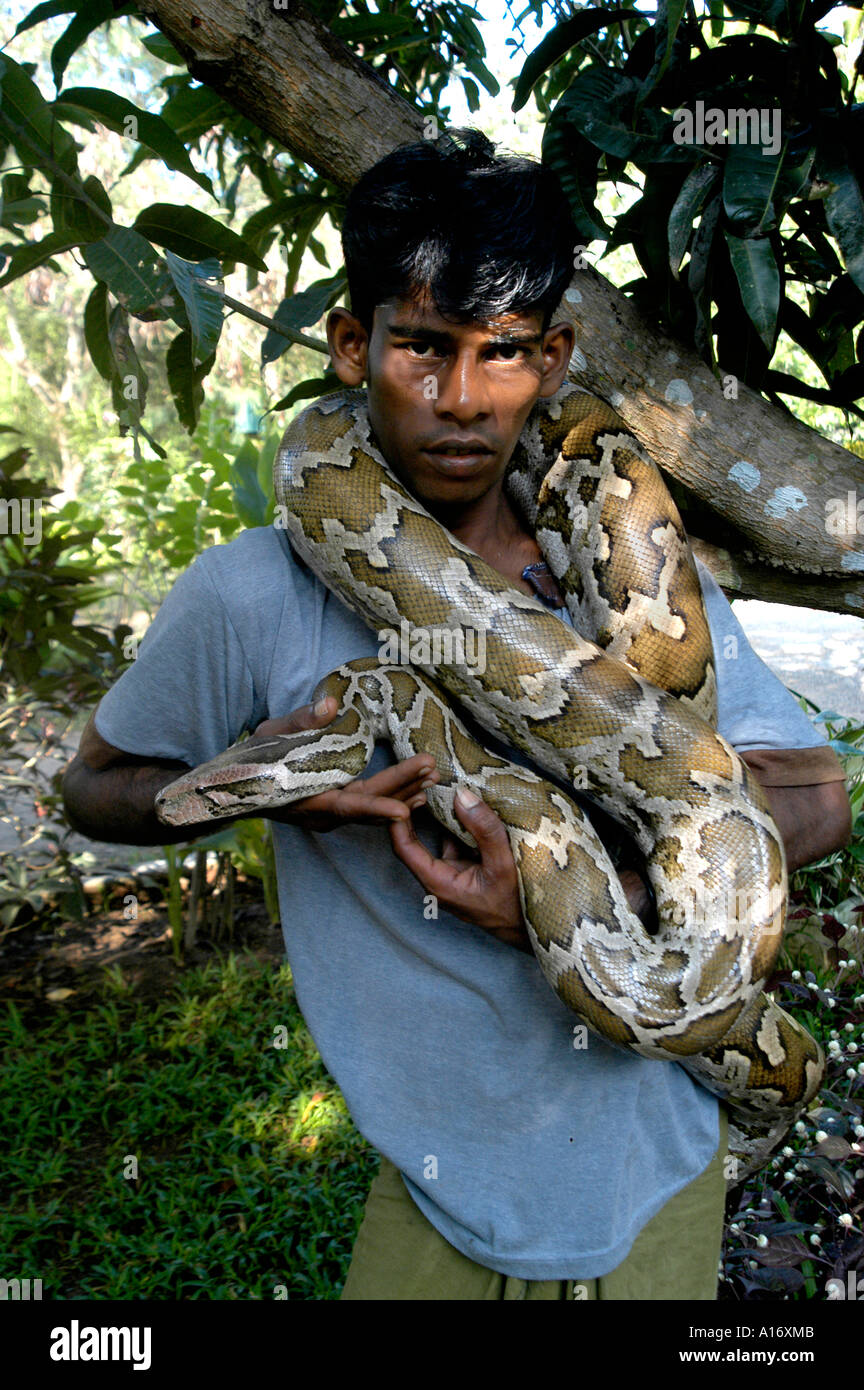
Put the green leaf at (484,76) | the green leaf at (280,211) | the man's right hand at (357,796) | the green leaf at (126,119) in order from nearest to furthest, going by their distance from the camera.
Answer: the man's right hand at (357,796), the green leaf at (126,119), the green leaf at (280,211), the green leaf at (484,76)

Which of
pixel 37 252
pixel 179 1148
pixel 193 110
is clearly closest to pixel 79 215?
pixel 37 252

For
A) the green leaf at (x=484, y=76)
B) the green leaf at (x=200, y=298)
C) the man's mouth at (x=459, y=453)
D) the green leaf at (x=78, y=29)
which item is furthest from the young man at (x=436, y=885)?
the green leaf at (x=484, y=76)

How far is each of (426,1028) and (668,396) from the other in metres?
1.96

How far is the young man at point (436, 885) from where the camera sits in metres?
2.35

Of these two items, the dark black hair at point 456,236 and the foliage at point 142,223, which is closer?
the dark black hair at point 456,236

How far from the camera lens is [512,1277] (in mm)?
2371

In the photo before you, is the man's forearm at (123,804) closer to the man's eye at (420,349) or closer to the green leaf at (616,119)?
the man's eye at (420,349)

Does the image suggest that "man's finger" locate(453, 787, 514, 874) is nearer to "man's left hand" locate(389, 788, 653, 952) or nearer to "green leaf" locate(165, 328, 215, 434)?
"man's left hand" locate(389, 788, 653, 952)

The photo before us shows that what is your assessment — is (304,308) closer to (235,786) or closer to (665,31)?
(665,31)

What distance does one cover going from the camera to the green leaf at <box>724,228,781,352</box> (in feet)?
8.46

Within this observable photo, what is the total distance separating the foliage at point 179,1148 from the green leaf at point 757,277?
3.12m
